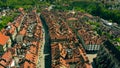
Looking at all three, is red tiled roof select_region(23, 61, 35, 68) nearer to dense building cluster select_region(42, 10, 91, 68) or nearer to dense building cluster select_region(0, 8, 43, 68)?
dense building cluster select_region(0, 8, 43, 68)

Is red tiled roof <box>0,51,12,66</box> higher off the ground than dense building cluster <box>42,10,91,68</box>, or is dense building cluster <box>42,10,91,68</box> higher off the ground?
red tiled roof <box>0,51,12,66</box>

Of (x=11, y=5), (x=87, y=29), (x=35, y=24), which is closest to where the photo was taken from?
(x=87, y=29)

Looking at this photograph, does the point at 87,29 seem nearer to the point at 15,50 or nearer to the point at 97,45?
the point at 97,45

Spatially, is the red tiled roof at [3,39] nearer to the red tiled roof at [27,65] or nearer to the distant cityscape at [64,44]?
the distant cityscape at [64,44]

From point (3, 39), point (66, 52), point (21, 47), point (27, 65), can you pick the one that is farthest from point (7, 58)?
point (66, 52)

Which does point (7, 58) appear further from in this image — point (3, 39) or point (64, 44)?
point (64, 44)

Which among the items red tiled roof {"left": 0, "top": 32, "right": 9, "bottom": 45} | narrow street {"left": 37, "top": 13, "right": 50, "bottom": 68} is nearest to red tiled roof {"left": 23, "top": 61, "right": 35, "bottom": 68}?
narrow street {"left": 37, "top": 13, "right": 50, "bottom": 68}

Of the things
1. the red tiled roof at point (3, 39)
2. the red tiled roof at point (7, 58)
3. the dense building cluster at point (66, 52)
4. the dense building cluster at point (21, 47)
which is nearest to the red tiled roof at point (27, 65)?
the dense building cluster at point (21, 47)

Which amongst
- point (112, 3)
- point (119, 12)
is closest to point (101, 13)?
point (119, 12)

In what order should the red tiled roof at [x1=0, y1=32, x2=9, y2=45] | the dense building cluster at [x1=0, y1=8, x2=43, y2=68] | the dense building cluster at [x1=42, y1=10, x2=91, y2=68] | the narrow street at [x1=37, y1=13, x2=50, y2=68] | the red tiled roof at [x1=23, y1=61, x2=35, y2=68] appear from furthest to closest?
the red tiled roof at [x1=0, y1=32, x2=9, y2=45]
the narrow street at [x1=37, y1=13, x2=50, y2=68]
the dense building cluster at [x1=0, y1=8, x2=43, y2=68]
the dense building cluster at [x1=42, y1=10, x2=91, y2=68]
the red tiled roof at [x1=23, y1=61, x2=35, y2=68]

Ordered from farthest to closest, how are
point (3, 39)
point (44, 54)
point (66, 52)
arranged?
point (3, 39)
point (44, 54)
point (66, 52)

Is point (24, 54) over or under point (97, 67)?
over
